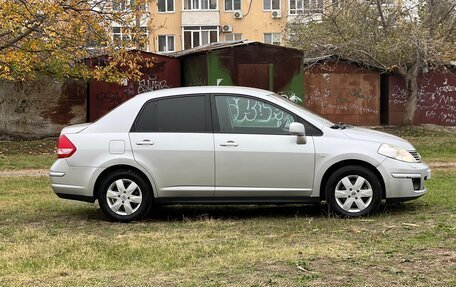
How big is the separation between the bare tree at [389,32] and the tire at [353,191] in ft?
47.7

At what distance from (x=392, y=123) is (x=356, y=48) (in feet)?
15.6

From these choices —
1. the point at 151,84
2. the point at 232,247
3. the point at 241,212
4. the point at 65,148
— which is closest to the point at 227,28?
the point at 151,84

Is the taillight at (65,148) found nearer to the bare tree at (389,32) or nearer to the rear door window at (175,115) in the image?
the rear door window at (175,115)

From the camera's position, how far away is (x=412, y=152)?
24.9 feet

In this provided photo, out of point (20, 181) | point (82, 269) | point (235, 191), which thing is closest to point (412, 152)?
point (235, 191)

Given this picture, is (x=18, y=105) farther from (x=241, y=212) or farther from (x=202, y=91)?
(x=202, y=91)

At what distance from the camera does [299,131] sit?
7293mm

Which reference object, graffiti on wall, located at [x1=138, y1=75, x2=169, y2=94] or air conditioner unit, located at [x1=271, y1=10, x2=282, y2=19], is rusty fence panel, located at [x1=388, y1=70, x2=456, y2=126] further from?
air conditioner unit, located at [x1=271, y1=10, x2=282, y2=19]

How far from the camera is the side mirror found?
7.29 metres

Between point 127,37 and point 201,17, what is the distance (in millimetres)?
28229

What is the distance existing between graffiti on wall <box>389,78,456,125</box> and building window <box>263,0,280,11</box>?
20411 mm

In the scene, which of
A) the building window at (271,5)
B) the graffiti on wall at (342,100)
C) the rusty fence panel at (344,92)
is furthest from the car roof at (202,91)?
the building window at (271,5)

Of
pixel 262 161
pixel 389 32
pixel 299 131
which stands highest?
pixel 389 32

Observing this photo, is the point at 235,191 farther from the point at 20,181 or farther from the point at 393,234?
the point at 20,181
